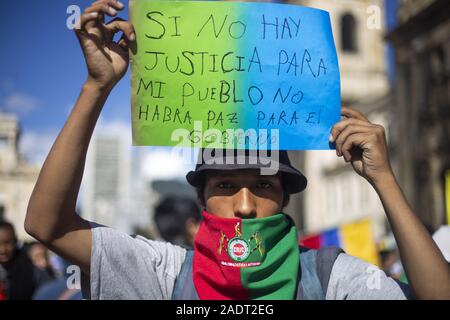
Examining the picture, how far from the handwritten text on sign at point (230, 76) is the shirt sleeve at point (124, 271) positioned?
0.37 m

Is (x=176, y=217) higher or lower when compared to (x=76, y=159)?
lower

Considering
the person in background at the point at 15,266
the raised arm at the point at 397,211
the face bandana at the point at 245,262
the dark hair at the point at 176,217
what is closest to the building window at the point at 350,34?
the dark hair at the point at 176,217

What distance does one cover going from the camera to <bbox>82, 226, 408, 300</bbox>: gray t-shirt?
220 centimetres

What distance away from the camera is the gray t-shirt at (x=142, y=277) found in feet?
7.20

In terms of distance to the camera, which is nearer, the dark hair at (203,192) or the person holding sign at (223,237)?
the person holding sign at (223,237)

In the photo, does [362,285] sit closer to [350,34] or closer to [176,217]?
[176,217]

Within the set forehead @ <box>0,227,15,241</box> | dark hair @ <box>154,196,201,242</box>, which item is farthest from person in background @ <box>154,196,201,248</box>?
forehead @ <box>0,227,15,241</box>

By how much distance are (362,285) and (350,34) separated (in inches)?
2034

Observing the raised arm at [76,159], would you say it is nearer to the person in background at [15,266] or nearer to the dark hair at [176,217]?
the person in background at [15,266]

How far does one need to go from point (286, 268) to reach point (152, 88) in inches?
31.6

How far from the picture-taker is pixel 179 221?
17.7 ft

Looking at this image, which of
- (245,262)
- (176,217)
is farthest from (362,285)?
(176,217)
